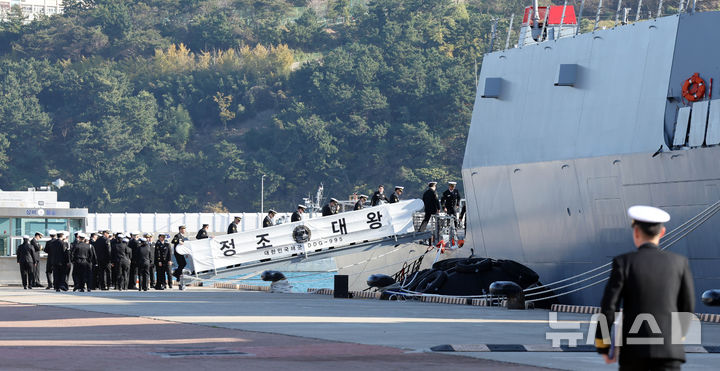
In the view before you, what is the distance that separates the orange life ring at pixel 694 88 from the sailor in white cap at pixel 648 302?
14889 mm

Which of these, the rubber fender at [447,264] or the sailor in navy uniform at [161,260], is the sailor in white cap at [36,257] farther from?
the rubber fender at [447,264]

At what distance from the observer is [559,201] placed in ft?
84.7

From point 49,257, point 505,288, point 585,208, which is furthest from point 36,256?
point 585,208

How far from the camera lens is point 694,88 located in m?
21.9

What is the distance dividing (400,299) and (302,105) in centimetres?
12518

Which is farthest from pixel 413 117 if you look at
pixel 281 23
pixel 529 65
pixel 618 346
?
pixel 618 346

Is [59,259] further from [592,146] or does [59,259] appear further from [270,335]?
[270,335]

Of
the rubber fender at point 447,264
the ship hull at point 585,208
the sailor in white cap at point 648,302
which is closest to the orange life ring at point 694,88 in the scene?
the ship hull at point 585,208

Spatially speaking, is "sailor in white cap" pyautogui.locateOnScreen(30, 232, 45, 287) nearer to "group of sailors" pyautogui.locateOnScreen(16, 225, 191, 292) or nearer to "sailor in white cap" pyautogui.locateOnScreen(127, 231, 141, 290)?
"group of sailors" pyautogui.locateOnScreen(16, 225, 191, 292)

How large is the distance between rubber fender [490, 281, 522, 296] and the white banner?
8847 millimetres

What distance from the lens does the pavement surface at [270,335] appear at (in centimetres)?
1267

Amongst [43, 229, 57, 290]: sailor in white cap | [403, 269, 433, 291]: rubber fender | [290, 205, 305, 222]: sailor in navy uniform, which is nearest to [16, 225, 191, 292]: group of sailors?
[43, 229, 57, 290]: sailor in white cap

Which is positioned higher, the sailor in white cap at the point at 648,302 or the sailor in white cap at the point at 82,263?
the sailor in white cap at the point at 648,302

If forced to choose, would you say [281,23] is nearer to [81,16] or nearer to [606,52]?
[81,16]
